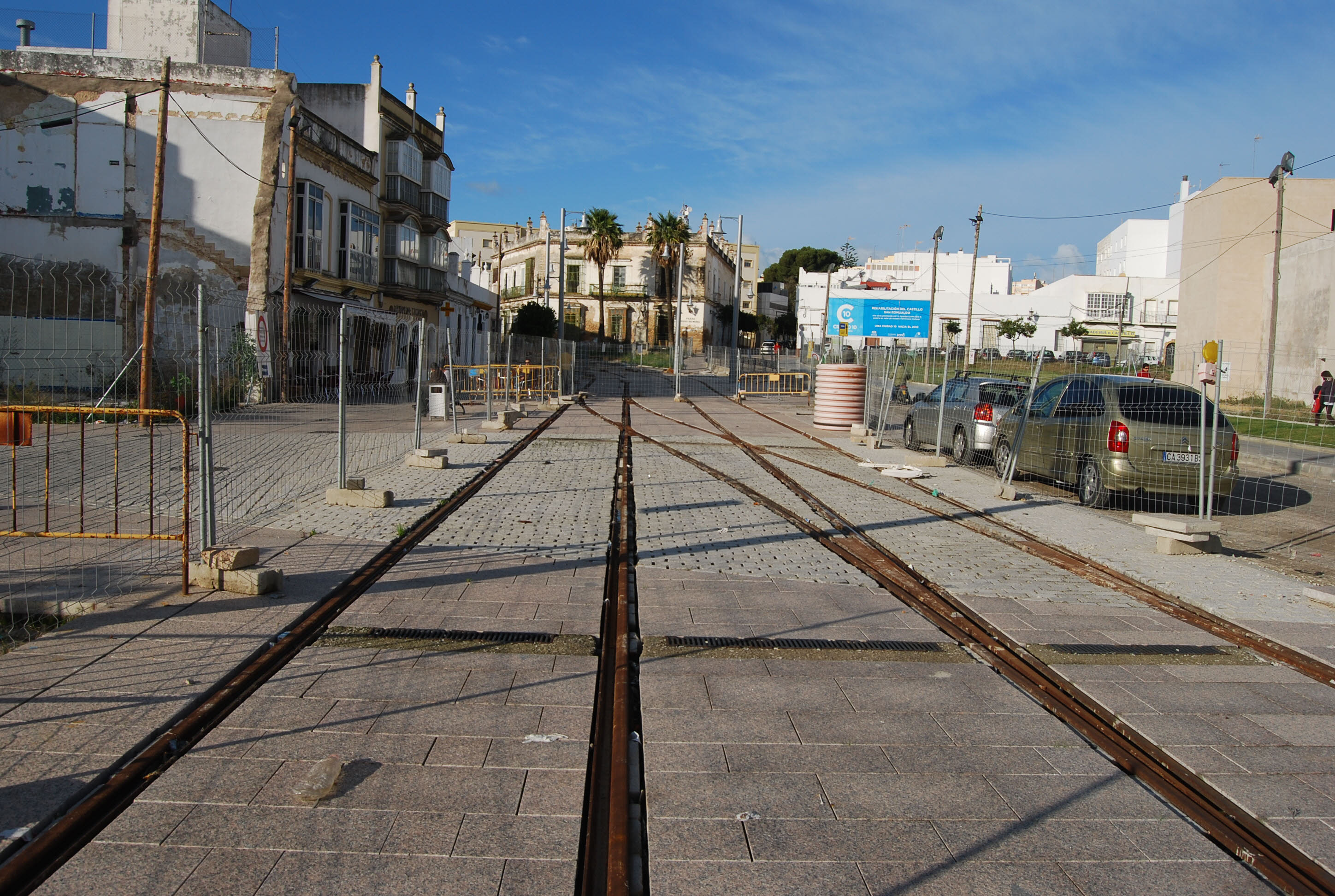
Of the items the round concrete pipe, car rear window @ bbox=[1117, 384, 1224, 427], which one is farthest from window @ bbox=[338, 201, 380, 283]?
car rear window @ bbox=[1117, 384, 1224, 427]

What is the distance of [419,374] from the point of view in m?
14.1

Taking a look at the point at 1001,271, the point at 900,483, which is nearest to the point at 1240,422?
the point at 900,483

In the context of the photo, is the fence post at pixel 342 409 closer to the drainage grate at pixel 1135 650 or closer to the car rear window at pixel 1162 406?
the drainage grate at pixel 1135 650

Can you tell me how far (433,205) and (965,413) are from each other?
3183 cm

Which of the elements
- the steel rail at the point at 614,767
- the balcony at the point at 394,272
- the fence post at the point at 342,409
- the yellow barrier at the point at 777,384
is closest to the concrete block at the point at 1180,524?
the steel rail at the point at 614,767

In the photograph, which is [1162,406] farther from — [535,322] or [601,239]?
[601,239]

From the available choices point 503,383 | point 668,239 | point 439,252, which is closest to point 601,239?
point 668,239

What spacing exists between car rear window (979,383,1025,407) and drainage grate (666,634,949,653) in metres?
9.53

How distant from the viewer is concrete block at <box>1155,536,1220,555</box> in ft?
28.2

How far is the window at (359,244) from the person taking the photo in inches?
1305

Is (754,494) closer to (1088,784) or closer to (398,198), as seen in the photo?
(1088,784)

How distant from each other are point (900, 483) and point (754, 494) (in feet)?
9.40

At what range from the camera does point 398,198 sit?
125 ft

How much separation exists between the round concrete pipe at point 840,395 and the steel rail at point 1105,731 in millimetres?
13128
